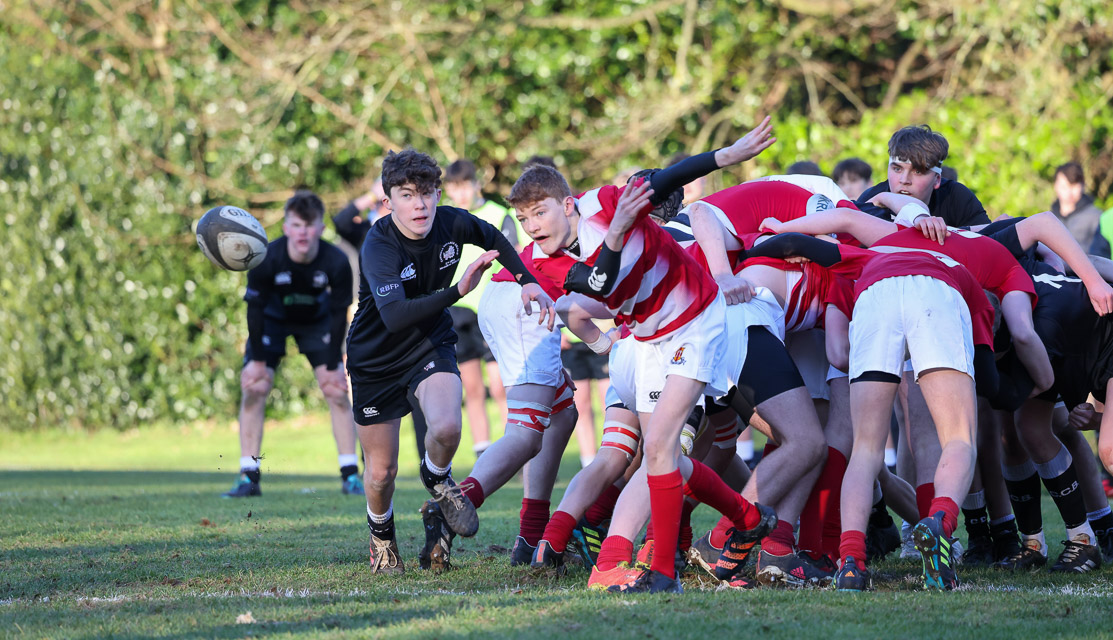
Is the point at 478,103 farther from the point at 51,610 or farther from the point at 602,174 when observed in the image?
the point at 51,610

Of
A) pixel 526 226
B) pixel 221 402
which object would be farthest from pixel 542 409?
pixel 221 402

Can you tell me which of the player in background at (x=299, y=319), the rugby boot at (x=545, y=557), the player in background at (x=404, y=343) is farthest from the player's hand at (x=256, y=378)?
the rugby boot at (x=545, y=557)

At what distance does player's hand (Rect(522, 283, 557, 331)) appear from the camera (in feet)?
17.3

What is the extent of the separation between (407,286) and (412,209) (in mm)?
388

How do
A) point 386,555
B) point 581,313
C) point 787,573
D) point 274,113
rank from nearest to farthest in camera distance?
point 787,573 → point 581,313 → point 386,555 → point 274,113

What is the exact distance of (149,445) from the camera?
1534cm

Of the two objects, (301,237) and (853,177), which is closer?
(853,177)

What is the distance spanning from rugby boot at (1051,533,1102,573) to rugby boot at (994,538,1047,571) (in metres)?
0.11

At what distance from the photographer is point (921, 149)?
19.1ft

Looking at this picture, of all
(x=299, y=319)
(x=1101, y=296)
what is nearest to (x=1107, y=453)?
A: (x=1101, y=296)

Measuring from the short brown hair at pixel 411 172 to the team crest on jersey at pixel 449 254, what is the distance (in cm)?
33

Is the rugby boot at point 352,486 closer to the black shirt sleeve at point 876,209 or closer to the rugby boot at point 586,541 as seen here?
the rugby boot at point 586,541

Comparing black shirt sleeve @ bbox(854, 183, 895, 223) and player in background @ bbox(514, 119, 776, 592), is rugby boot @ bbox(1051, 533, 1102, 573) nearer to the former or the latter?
player in background @ bbox(514, 119, 776, 592)

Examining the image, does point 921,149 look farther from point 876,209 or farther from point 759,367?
point 759,367
